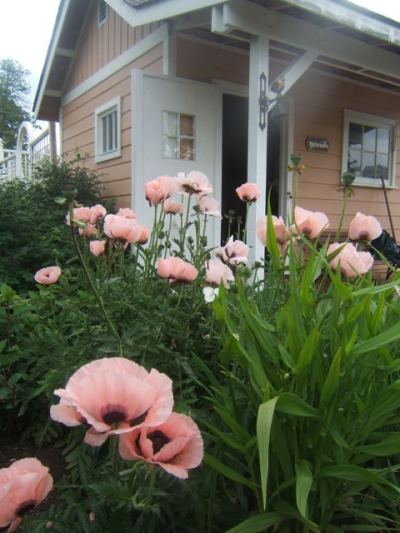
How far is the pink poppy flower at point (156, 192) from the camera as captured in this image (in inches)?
63.2

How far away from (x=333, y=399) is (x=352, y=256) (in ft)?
1.49

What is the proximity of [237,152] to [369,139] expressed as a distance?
6.18ft

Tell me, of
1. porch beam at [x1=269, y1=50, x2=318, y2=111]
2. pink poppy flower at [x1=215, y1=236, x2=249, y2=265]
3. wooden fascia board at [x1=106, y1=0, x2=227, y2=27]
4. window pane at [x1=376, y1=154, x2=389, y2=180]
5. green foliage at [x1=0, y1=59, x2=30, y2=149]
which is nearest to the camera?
pink poppy flower at [x1=215, y1=236, x2=249, y2=265]

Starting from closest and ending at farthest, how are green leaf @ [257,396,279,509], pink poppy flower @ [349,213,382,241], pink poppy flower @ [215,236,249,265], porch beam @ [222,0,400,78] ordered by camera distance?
green leaf @ [257,396,279,509], pink poppy flower @ [349,213,382,241], pink poppy flower @ [215,236,249,265], porch beam @ [222,0,400,78]

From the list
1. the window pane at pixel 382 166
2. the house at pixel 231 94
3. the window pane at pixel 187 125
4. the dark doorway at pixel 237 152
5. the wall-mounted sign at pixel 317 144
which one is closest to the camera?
the house at pixel 231 94

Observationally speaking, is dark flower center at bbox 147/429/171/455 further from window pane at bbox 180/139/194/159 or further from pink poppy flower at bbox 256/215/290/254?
window pane at bbox 180/139/194/159

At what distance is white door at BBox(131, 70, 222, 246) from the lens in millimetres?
4242

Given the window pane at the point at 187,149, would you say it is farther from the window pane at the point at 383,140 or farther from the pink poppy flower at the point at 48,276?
the pink poppy flower at the point at 48,276

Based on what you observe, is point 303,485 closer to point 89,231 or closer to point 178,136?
point 89,231

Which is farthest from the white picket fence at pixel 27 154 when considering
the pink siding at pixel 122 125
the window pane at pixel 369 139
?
the window pane at pixel 369 139

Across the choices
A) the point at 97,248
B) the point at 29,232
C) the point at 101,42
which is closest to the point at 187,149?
the point at 29,232

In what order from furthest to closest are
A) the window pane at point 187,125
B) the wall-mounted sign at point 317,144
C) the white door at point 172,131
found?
the wall-mounted sign at point 317,144, the window pane at point 187,125, the white door at point 172,131

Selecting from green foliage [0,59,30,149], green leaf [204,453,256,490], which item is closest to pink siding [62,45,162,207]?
green leaf [204,453,256,490]

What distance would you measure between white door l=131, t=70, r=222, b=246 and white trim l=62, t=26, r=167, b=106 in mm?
572
